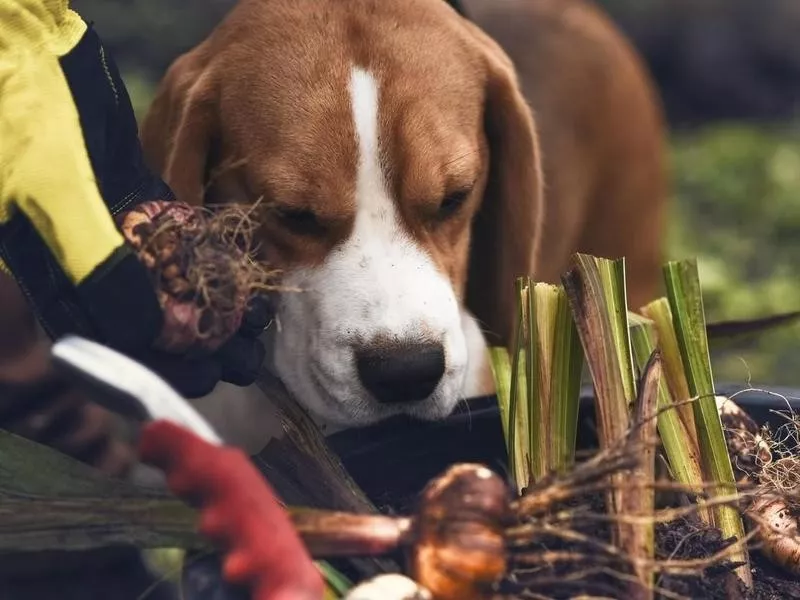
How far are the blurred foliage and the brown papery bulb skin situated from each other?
215 centimetres

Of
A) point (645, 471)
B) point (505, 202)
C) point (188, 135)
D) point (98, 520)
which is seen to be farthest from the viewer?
point (505, 202)

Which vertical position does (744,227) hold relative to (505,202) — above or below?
below

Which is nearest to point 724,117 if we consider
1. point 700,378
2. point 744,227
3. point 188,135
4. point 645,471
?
point 744,227

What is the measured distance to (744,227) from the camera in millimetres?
4359

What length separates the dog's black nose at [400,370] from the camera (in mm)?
1613

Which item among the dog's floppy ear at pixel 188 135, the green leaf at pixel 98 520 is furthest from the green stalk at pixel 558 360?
the dog's floppy ear at pixel 188 135

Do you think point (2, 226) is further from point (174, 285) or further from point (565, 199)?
point (565, 199)

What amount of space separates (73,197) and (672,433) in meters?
0.81

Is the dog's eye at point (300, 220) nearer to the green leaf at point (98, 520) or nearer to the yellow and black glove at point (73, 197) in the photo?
the yellow and black glove at point (73, 197)

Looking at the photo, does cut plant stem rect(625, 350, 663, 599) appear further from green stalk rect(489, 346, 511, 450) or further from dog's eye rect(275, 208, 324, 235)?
dog's eye rect(275, 208, 324, 235)

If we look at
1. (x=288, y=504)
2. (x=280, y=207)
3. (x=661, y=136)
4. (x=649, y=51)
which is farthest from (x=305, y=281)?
(x=649, y=51)

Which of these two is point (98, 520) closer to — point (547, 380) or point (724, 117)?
point (547, 380)

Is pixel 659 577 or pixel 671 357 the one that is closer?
pixel 659 577

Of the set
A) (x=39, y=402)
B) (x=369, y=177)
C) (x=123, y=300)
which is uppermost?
(x=123, y=300)
